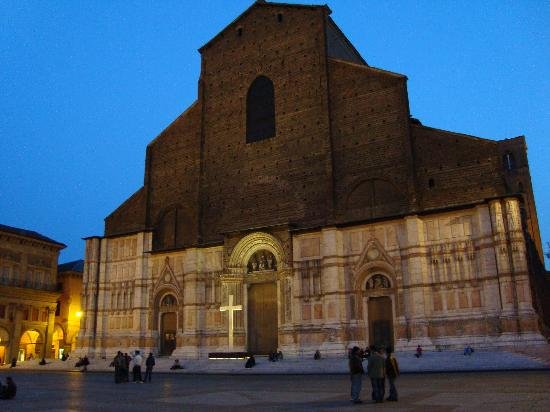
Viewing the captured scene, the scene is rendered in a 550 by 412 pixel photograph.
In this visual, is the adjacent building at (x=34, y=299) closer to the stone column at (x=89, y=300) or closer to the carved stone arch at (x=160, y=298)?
the stone column at (x=89, y=300)

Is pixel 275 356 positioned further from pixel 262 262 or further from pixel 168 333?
pixel 168 333

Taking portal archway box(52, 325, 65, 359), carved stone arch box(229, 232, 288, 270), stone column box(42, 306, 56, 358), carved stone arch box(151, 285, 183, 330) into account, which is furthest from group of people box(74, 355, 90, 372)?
portal archway box(52, 325, 65, 359)

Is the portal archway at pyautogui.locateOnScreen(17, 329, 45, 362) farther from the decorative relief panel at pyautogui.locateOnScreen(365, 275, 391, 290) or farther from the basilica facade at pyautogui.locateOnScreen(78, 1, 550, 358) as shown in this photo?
the decorative relief panel at pyautogui.locateOnScreen(365, 275, 391, 290)

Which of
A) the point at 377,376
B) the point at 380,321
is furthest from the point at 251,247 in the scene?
the point at 377,376

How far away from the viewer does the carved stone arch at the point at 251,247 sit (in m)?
26.4

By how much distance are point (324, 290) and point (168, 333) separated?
32.4ft

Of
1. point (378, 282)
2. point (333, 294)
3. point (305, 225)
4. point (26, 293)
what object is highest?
point (305, 225)

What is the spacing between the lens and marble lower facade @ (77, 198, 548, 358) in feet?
70.2

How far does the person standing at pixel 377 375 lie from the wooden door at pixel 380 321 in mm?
13239

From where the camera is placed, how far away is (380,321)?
77.5ft

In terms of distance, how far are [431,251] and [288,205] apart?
7.37 m

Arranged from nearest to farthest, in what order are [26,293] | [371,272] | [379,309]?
[379,309] < [371,272] < [26,293]

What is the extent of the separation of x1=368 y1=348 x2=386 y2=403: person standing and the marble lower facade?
12080 millimetres

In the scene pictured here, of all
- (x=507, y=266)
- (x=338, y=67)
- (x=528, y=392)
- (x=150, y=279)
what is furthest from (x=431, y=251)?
(x=150, y=279)
